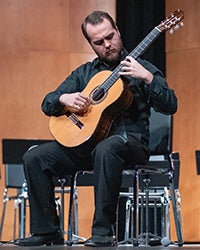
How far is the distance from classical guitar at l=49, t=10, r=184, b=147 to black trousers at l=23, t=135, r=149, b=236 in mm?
77

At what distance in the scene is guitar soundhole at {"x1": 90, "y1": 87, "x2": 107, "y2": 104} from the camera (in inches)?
136

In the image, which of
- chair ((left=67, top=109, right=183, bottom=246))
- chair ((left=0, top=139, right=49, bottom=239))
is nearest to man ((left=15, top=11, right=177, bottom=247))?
chair ((left=67, top=109, right=183, bottom=246))

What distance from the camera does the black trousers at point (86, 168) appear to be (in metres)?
3.18

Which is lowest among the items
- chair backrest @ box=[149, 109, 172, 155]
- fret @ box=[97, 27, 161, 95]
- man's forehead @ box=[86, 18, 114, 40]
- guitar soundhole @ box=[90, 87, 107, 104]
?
chair backrest @ box=[149, 109, 172, 155]

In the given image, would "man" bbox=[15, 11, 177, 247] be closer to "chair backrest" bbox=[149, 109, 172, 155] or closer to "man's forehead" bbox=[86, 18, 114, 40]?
"man's forehead" bbox=[86, 18, 114, 40]

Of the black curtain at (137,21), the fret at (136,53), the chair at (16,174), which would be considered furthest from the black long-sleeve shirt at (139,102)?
the black curtain at (137,21)

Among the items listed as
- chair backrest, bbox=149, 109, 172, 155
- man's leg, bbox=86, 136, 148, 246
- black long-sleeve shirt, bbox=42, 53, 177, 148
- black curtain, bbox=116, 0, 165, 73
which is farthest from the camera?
black curtain, bbox=116, 0, 165, 73

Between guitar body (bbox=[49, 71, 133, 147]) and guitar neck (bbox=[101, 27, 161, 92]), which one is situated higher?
guitar neck (bbox=[101, 27, 161, 92])

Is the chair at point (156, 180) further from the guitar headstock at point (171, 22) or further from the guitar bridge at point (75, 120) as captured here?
the guitar headstock at point (171, 22)

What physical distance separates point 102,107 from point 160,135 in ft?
3.73

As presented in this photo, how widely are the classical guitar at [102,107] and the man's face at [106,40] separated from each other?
0.33ft

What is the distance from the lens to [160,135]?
175 inches

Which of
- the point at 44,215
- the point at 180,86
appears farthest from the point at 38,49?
the point at 44,215

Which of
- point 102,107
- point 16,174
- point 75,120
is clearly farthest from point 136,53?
point 16,174
